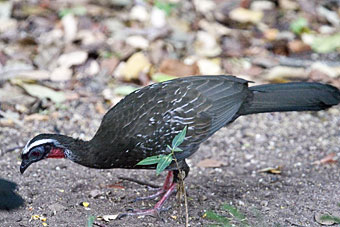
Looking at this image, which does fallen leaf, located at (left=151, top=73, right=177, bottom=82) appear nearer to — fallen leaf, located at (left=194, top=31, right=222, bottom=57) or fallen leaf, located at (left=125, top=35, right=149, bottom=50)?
fallen leaf, located at (left=125, top=35, right=149, bottom=50)

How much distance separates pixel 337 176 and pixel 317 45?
2.92m

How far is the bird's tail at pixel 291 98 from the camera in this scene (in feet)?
17.3

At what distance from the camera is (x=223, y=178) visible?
565 centimetres

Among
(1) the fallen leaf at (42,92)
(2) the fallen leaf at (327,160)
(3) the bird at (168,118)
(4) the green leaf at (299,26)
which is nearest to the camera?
(3) the bird at (168,118)

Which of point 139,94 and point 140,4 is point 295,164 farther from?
point 140,4

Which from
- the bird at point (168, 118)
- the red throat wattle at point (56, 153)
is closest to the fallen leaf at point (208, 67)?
the bird at point (168, 118)

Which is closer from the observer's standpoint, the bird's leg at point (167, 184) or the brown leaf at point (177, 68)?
the bird's leg at point (167, 184)

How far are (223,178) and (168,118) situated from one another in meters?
1.05

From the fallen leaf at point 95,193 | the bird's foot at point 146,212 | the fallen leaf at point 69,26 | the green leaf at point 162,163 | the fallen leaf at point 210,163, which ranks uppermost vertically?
the green leaf at point 162,163

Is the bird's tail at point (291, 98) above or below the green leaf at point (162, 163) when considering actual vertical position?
below

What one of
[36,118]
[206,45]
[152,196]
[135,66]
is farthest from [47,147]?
[206,45]

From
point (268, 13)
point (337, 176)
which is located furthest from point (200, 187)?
point (268, 13)

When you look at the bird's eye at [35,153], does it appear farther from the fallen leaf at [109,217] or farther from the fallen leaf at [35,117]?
the fallen leaf at [35,117]

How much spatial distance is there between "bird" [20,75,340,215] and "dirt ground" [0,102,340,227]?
0.32m
